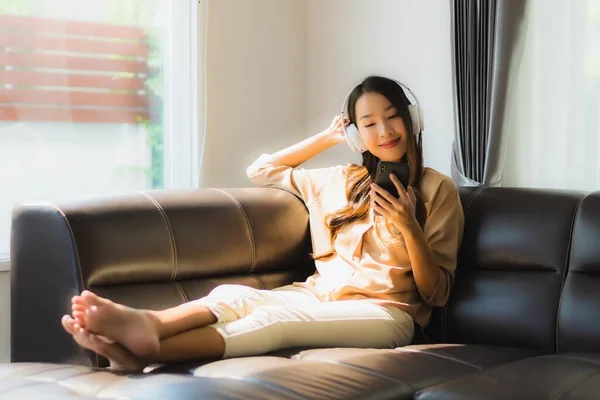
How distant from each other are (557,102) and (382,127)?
673 mm

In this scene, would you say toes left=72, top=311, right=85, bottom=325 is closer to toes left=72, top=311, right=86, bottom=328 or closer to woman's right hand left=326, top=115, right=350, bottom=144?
toes left=72, top=311, right=86, bottom=328

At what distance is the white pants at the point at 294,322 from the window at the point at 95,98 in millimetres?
961

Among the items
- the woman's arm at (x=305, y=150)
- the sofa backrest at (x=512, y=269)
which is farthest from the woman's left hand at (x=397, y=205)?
the woman's arm at (x=305, y=150)

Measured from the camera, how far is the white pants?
2.02 meters

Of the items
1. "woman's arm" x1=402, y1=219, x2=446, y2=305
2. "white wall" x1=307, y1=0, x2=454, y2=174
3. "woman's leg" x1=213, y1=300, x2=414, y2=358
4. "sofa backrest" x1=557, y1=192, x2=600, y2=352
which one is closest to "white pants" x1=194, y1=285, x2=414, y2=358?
"woman's leg" x1=213, y1=300, x2=414, y2=358

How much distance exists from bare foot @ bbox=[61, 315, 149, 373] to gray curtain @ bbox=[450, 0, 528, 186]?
145cm

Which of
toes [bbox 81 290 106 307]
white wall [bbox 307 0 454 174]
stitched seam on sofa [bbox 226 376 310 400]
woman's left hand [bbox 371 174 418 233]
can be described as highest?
white wall [bbox 307 0 454 174]

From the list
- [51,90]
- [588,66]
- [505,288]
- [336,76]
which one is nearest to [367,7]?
[336,76]

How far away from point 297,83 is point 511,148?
1.19 meters

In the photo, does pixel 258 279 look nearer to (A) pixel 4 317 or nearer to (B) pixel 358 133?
(B) pixel 358 133

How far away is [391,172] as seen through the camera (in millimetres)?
2393

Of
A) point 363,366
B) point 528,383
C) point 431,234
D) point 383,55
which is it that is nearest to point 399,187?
point 431,234

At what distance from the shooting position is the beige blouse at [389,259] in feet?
7.80

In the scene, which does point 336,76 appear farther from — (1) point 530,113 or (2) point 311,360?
(2) point 311,360
